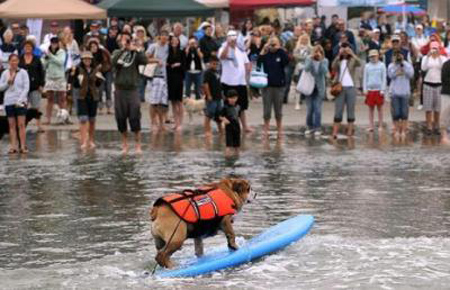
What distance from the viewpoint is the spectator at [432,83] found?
875 inches

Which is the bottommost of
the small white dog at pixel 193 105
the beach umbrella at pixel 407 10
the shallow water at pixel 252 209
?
the shallow water at pixel 252 209

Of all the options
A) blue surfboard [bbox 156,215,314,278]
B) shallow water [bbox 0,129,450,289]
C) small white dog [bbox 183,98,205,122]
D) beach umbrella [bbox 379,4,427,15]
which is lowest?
shallow water [bbox 0,129,450,289]

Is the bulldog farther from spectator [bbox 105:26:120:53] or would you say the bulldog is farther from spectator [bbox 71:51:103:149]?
spectator [bbox 105:26:120:53]

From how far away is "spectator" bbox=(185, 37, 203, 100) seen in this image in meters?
23.7

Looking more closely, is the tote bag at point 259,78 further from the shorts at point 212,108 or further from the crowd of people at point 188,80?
the shorts at point 212,108

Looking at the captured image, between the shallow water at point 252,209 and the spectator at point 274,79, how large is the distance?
1.62ft

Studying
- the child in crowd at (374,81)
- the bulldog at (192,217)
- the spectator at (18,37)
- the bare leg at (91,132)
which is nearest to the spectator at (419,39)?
the child in crowd at (374,81)

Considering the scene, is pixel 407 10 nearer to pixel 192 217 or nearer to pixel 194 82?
pixel 194 82

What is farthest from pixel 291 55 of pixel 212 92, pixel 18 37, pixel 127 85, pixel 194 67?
pixel 127 85

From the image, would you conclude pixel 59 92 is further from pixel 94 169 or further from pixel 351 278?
pixel 351 278

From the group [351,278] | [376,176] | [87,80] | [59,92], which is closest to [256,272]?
[351,278]

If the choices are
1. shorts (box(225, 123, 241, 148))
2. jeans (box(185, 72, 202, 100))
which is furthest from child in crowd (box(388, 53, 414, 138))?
jeans (box(185, 72, 202, 100))

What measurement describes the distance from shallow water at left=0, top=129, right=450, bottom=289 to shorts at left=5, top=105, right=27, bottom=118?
2.46ft

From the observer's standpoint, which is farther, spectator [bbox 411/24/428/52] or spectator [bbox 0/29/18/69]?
spectator [bbox 411/24/428/52]
